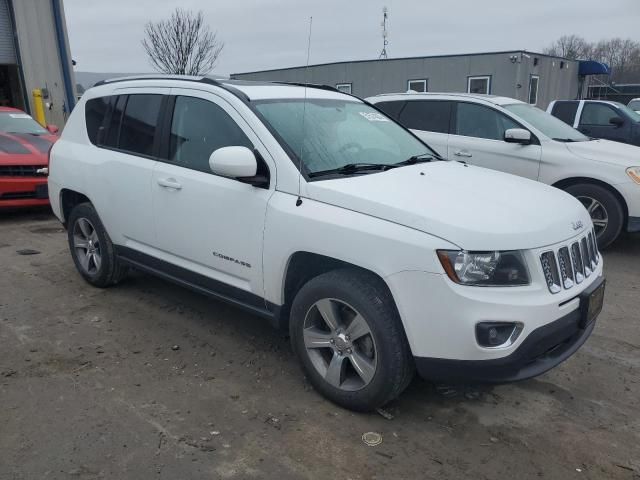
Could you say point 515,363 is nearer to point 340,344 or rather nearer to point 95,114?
point 340,344

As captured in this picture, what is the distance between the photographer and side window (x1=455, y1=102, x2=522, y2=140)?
6.95 m

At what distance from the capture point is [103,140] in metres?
4.56

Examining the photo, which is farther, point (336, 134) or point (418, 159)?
point (418, 159)

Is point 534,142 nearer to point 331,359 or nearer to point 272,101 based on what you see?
point 272,101

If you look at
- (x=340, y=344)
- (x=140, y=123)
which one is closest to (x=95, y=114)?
(x=140, y=123)

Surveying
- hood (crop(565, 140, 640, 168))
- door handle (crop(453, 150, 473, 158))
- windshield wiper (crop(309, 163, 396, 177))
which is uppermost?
windshield wiper (crop(309, 163, 396, 177))

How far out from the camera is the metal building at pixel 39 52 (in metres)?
13.3

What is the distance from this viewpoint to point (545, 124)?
7.10 meters

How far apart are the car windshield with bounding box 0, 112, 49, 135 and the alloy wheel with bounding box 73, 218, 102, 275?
5101mm

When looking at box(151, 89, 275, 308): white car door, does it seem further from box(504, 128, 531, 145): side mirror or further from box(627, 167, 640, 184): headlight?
box(627, 167, 640, 184): headlight

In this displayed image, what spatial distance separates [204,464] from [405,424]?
1084 millimetres

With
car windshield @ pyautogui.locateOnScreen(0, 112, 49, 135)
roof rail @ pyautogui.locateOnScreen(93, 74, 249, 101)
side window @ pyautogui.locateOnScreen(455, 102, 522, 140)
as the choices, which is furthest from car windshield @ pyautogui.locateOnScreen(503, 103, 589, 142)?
car windshield @ pyautogui.locateOnScreen(0, 112, 49, 135)

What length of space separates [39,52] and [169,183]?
12305 millimetres

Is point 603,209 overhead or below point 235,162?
below
